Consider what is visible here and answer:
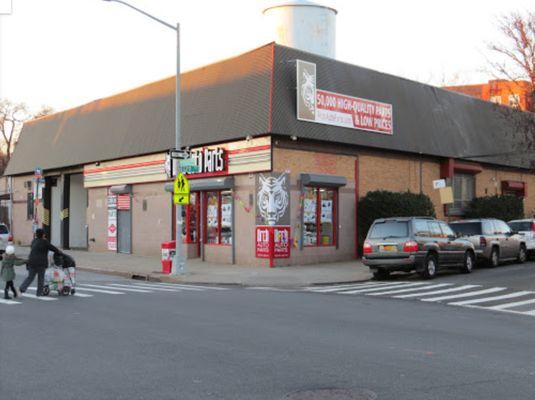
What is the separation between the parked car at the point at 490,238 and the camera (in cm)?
2334

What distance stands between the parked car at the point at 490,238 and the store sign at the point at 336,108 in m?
5.74

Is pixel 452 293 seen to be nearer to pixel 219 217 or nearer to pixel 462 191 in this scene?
pixel 219 217

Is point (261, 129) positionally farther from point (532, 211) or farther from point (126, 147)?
point (532, 211)

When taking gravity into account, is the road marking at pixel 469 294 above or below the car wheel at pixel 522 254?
below

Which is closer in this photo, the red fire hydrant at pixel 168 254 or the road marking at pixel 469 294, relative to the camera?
the road marking at pixel 469 294

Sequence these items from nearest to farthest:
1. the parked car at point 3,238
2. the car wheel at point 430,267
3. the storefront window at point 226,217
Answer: the car wheel at point 430,267 < the storefront window at point 226,217 < the parked car at point 3,238

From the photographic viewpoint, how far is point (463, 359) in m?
7.94

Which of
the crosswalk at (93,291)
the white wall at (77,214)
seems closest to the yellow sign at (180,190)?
the crosswalk at (93,291)

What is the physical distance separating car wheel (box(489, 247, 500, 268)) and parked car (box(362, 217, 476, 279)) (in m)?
3.77

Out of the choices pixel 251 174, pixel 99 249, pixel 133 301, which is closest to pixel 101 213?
pixel 99 249

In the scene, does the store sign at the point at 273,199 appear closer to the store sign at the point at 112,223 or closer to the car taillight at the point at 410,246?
the car taillight at the point at 410,246

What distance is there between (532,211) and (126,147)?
80.9 ft

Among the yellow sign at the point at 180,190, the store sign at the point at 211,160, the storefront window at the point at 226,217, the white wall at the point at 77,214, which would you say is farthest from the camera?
the white wall at the point at 77,214

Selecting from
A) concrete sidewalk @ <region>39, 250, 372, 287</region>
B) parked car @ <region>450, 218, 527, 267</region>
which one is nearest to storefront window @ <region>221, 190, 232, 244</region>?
concrete sidewalk @ <region>39, 250, 372, 287</region>
